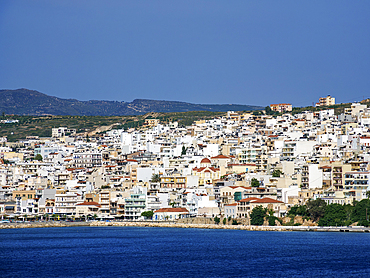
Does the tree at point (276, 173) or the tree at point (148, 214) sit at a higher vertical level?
the tree at point (276, 173)

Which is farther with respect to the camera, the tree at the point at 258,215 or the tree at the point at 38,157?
the tree at the point at 38,157

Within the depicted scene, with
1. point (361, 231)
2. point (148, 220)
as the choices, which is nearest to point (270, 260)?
point (361, 231)

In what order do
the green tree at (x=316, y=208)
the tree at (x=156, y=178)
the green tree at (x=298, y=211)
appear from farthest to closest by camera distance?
the tree at (x=156, y=178) → the green tree at (x=298, y=211) → the green tree at (x=316, y=208)

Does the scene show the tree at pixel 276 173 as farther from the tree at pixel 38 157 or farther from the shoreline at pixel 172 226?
the tree at pixel 38 157

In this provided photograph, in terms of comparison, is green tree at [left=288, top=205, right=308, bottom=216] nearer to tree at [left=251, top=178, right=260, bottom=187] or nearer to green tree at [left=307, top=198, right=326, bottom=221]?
green tree at [left=307, top=198, right=326, bottom=221]

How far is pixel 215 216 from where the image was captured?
289ft

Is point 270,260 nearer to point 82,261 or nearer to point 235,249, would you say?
point 235,249

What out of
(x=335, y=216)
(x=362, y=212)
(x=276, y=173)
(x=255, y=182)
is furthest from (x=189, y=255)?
(x=276, y=173)

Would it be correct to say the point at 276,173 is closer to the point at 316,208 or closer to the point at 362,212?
the point at 316,208

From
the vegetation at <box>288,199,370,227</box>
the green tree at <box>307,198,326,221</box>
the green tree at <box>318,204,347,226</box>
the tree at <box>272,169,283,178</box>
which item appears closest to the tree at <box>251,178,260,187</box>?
the tree at <box>272,169,283,178</box>

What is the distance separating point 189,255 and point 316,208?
81.2 feet

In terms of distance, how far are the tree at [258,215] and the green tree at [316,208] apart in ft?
19.3

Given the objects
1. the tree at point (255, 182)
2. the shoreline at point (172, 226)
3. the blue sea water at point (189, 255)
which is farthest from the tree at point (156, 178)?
the blue sea water at point (189, 255)

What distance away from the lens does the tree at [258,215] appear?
7938 centimetres
